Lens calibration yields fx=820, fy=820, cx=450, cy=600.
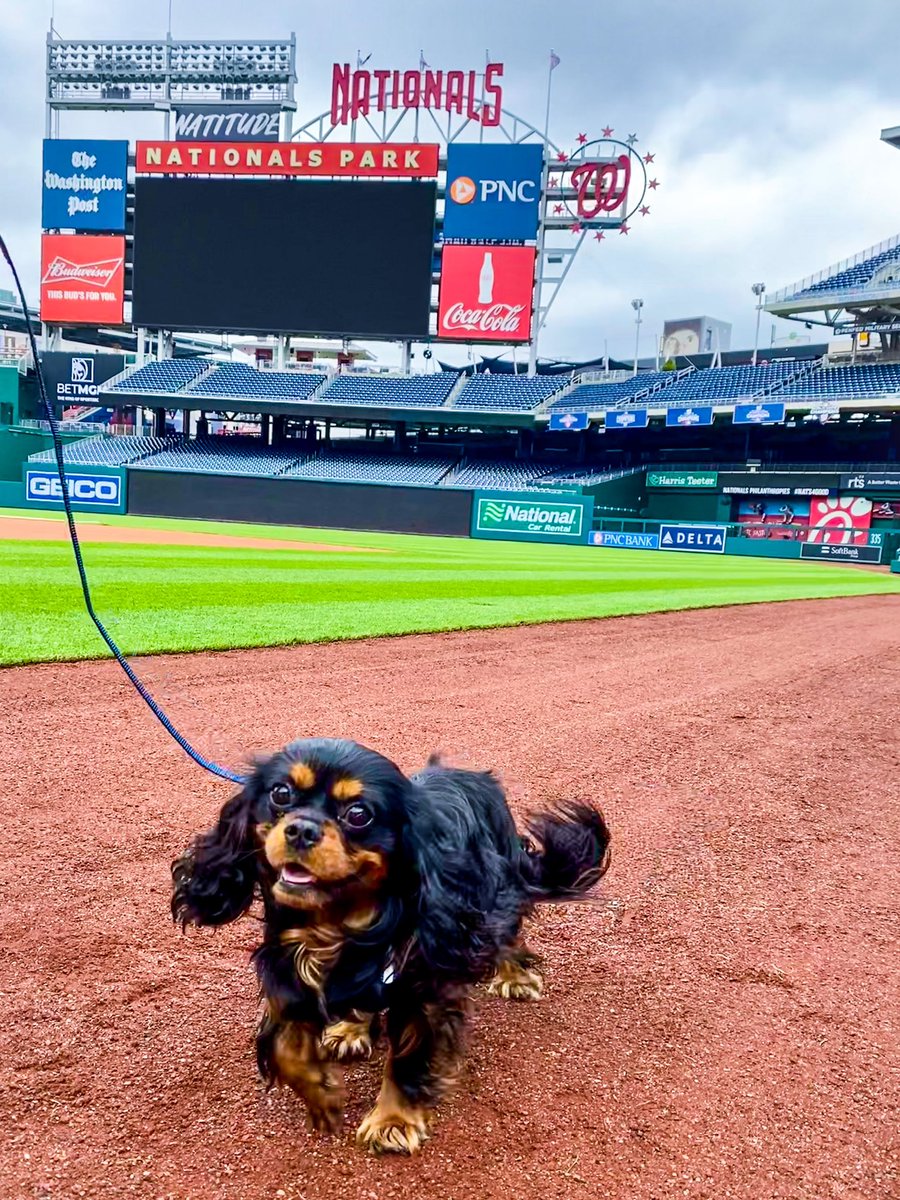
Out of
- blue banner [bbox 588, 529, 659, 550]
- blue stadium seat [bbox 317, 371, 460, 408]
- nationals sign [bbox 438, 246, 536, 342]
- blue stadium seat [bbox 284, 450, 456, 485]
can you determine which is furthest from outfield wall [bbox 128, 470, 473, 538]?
nationals sign [bbox 438, 246, 536, 342]

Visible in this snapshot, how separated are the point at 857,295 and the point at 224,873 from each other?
46265 mm

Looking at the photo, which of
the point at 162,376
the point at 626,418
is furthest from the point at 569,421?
the point at 162,376

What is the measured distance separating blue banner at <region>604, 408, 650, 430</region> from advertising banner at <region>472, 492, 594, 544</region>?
6.50 m

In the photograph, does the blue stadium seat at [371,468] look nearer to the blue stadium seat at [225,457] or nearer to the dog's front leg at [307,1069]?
the blue stadium seat at [225,457]

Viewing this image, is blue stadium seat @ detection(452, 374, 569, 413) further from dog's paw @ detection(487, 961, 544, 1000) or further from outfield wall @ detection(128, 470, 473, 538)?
dog's paw @ detection(487, 961, 544, 1000)

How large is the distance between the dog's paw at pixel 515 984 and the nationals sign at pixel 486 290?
43772 mm

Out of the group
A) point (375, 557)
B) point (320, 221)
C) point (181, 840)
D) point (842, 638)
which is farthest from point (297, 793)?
point (320, 221)

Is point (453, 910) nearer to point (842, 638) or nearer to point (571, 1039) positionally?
point (571, 1039)

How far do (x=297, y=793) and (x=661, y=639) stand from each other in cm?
843

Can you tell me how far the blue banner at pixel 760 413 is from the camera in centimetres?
3925

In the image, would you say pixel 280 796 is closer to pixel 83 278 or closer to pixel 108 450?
pixel 108 450

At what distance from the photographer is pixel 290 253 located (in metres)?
43.5

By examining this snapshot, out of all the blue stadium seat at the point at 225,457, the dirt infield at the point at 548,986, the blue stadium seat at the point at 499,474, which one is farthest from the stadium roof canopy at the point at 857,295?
the dirt infield at the point at 548,986

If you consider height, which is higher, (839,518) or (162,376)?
(162,376)
